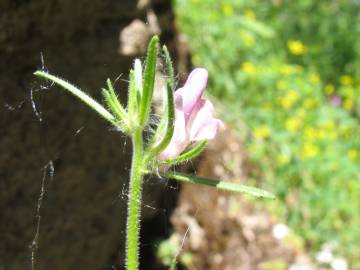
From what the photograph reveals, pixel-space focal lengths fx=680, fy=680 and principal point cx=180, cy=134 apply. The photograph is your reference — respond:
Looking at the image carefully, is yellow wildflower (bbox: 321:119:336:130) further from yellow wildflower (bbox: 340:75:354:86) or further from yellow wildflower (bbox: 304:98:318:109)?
yellow wildflower (bbox: 340:75:354:86)

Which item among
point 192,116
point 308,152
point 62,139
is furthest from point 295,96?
point 192,116

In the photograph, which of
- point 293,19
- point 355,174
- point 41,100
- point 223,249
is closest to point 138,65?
point 41,100

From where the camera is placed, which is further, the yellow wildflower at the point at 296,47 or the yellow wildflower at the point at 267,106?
the yellow wildflower at the point at 296,47

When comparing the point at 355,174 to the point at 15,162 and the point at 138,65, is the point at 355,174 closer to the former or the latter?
the point at 15,162

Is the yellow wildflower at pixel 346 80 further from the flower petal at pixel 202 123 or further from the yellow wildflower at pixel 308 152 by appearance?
the flower petal at pixel 202 123

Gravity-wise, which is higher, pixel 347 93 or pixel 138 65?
pixel 347 93

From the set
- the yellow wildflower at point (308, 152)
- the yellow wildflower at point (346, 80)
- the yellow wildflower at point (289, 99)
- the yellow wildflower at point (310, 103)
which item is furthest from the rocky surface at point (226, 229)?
the yellow wildflower at point (346, 80)

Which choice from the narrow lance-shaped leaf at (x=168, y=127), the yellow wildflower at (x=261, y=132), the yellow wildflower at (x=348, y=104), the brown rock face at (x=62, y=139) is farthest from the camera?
the yellow wildflower at (x=348, y=104)

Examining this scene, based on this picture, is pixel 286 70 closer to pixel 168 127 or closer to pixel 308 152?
pixel 308 152

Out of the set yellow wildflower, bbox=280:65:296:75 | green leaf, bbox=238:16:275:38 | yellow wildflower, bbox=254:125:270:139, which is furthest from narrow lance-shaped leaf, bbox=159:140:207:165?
green leaf, bbox=238:16:275:38
